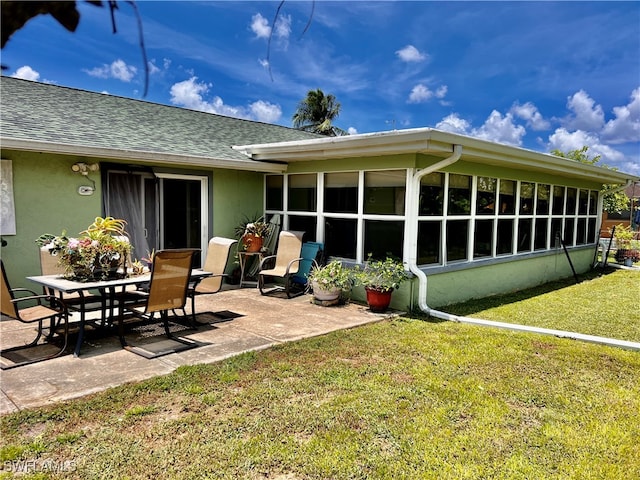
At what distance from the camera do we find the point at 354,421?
3.09 meters

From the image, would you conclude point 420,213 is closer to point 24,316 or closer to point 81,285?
point 81,285

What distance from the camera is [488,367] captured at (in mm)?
4215

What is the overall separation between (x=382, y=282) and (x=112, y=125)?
5.44 m

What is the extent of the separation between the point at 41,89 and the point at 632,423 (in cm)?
1008

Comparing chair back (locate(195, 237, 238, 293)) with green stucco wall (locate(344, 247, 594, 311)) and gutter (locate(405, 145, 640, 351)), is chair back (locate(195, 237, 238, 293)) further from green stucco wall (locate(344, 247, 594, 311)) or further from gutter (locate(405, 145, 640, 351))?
gutter (locate(405, 145, 640, 351))

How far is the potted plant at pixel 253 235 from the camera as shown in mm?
8148

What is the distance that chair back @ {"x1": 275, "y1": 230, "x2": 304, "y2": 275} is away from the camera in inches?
306

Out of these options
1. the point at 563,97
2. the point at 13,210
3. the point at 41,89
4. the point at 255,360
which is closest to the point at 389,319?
the point at 255,360

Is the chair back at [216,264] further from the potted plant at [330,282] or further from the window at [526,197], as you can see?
the window at [526,197]

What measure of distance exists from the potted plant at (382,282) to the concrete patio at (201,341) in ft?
0.60

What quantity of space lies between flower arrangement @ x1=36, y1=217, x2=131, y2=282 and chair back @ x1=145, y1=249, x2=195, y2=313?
663mm

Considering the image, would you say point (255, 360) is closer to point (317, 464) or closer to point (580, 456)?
point (317, 464)

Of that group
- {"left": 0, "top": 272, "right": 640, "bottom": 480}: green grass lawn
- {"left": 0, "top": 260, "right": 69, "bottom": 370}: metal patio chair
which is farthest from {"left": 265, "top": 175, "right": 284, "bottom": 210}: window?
{"left": 0, "top": 260, "right": 69, "bottom": 370}: metal patio chair

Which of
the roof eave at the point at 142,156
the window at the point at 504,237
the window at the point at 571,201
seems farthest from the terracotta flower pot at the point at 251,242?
the window at the point at 571,201
